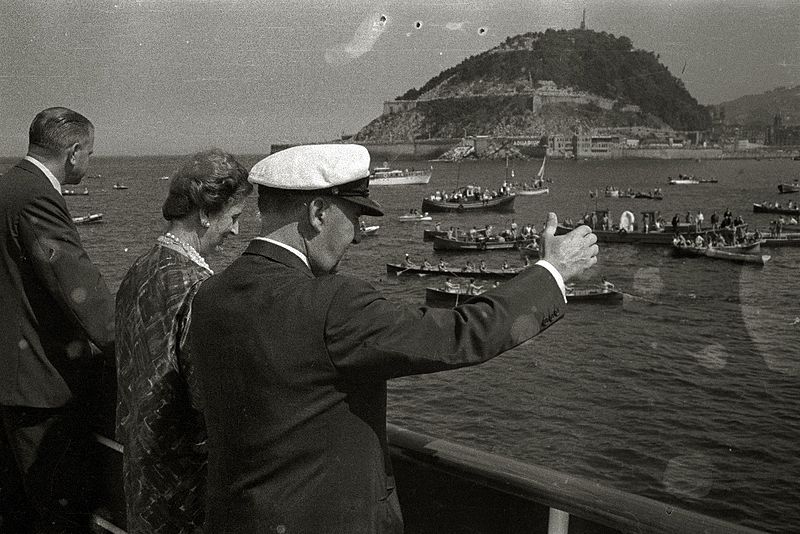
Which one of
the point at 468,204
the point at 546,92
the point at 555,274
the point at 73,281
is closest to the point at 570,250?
the point at 555,274

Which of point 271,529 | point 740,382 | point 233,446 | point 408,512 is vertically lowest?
point 740,382

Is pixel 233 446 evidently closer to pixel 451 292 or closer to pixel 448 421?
pixel 448 421

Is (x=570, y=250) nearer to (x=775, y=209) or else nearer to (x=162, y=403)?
(x=162, y=403)

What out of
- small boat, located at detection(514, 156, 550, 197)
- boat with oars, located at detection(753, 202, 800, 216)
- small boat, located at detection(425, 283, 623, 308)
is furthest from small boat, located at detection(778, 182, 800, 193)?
small boat, located at detection(425, 283, 623, 308)

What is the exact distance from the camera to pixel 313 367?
1.25 meters

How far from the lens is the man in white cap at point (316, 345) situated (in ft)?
3.99

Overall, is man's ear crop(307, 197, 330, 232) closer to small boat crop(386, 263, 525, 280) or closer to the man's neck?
the man's neck

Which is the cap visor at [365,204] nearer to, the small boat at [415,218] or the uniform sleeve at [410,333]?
the uniform sleeve at [410,333]

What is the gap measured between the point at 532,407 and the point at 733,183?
96.3 m

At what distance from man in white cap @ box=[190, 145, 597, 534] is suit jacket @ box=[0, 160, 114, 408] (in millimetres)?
714

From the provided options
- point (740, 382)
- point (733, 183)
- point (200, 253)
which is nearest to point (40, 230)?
point (200, 253)

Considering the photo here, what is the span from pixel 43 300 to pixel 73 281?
21cm

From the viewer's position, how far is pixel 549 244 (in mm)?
1390

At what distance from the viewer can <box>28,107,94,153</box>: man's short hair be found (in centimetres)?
219
